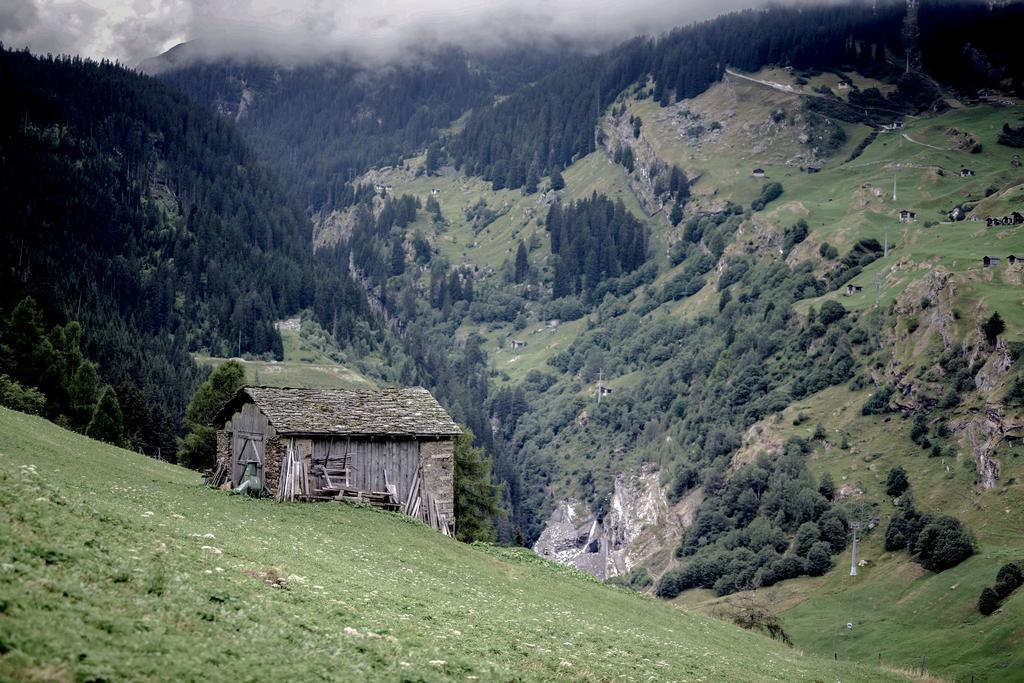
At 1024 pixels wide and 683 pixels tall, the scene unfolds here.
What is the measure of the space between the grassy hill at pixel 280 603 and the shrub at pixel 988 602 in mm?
66037

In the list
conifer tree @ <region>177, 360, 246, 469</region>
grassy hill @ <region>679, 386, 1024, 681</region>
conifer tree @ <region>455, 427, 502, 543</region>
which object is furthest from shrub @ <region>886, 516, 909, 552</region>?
conifer tree @ <region>177, 360, 246, 469</region>

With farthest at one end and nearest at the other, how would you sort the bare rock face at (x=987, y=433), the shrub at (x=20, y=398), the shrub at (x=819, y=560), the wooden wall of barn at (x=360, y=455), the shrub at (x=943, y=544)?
1. the shrub at (x=819, y=560)
2. the bare rock face at (x=987, y=433)
3. the shrub at (x=943, y=544)
4. the shrub at (x=20, y=398)
5. the wooden wall of barn at (x=360, y=455)

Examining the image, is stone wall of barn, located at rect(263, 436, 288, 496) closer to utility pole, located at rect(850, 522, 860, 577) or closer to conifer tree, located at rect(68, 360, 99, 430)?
conifer tree, located at rect(68, 360, 99, 430)

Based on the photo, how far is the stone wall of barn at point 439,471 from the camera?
58562 millimetres

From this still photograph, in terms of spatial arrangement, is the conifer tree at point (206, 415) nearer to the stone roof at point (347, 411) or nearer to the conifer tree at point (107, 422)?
the conifer tree at point (107, 422)

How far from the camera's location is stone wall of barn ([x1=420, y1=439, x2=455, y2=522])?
5856 cm

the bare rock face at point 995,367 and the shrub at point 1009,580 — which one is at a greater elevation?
the bare rock face at point 995,367

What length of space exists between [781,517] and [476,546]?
13496cm

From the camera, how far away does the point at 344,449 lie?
5669 centimetres

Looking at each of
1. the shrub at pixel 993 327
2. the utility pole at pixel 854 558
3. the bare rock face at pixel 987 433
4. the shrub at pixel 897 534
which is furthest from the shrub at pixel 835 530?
the shrub at pixel 993 327

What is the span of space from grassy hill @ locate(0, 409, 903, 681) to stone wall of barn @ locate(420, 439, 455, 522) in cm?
537

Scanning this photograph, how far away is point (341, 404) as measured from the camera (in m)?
59.8

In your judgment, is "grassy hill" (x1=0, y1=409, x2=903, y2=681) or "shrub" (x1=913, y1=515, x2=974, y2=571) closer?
"grassy hill" (x1=0, y1=409, x2=903, y2=681)

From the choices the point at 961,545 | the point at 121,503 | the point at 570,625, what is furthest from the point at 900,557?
the point at 121,503
